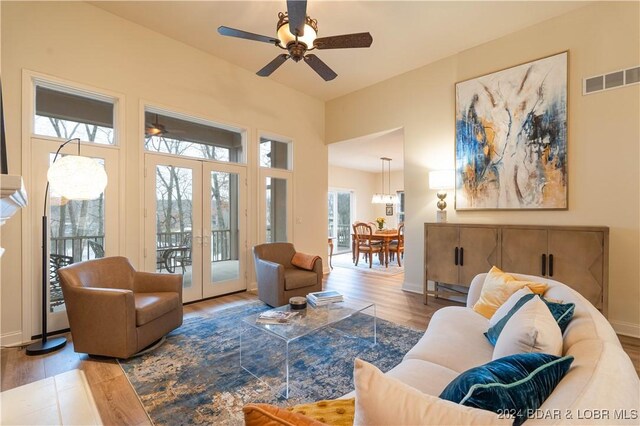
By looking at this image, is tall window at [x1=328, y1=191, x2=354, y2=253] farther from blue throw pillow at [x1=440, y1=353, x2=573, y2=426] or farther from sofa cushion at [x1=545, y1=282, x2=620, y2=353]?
blue throw pillow at [x1=440, y1=353, x2=573, y2=426]

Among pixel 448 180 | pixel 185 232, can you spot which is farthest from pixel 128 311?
pixel 448 180

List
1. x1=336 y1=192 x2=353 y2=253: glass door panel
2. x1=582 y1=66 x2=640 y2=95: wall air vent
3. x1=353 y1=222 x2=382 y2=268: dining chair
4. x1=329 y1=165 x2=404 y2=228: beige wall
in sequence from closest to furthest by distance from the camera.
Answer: x1=582 y1=66 x2=640 y2=95: wall air vent, x1=353 y1=222 x2=382 y2=268: dining chair, x1=329 y1=165 x2=404 y2=228: beige wall, x1=336 y1=192 x2=353 y2=253: glass door panel

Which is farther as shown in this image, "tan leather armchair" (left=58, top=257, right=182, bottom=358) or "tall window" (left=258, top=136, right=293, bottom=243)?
"tall window" (left=258, top=136, right=293, bottom=243)

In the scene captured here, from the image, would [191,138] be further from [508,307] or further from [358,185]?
[358,185]

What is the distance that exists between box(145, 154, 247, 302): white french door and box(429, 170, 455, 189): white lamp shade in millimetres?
2813

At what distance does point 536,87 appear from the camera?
3416mm

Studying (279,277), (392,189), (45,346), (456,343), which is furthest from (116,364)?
(392,189)

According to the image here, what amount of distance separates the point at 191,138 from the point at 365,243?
4303 mm

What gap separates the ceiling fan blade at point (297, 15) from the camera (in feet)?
6.97

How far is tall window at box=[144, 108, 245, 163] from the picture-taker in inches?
149

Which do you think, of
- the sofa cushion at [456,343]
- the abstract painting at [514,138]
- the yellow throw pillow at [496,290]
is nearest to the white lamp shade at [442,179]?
the abstract painting at [514,138]

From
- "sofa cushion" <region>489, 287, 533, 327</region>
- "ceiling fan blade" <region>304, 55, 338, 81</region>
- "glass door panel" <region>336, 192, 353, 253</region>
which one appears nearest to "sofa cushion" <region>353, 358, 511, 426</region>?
"sofa cushion" <region>489, 287, 533, 327</region>

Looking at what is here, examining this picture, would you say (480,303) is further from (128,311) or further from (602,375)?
(128,311)

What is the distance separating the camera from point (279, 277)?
354 centimetres
